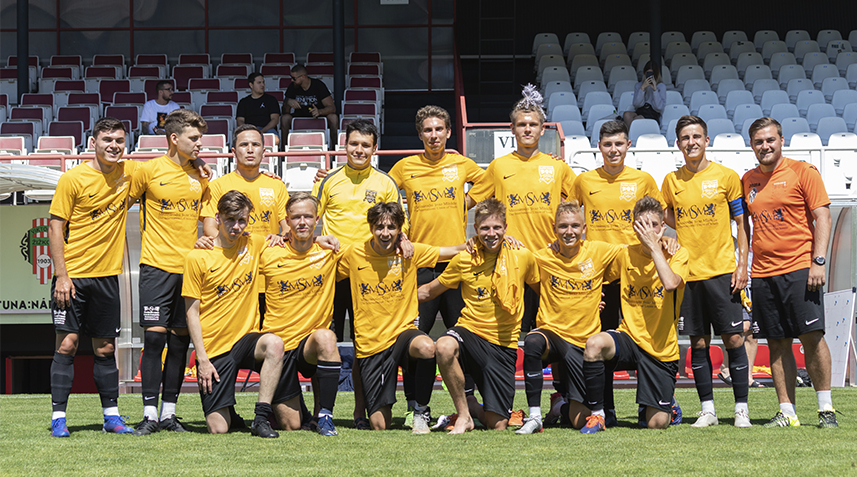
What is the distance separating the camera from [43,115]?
14.9m

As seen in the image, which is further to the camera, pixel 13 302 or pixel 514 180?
pixel 13 302

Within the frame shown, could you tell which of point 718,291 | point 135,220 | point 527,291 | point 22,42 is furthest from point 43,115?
point 718,291

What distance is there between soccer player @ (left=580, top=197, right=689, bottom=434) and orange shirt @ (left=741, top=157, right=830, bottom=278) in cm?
57

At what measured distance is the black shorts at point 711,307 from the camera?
17.5 ft

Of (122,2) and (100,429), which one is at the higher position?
(122,2)

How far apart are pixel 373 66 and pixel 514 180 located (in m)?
11.9

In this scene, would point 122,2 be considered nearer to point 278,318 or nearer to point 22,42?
point 22,42

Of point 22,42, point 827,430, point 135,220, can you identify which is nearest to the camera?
point 827,430

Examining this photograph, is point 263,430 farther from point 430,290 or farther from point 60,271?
point 60,271

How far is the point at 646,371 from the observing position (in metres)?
5.21

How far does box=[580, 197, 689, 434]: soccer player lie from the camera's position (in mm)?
5023

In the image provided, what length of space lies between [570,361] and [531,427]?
0.49 metres

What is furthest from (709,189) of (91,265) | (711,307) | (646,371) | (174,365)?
(91,265)

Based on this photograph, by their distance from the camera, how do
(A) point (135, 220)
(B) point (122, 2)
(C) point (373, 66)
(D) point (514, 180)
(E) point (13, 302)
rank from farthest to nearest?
(B) point (122, 2), (C) point (373, 66), (E) point (13, 302), (A) point (135, 220), (D) point (514, 180)
